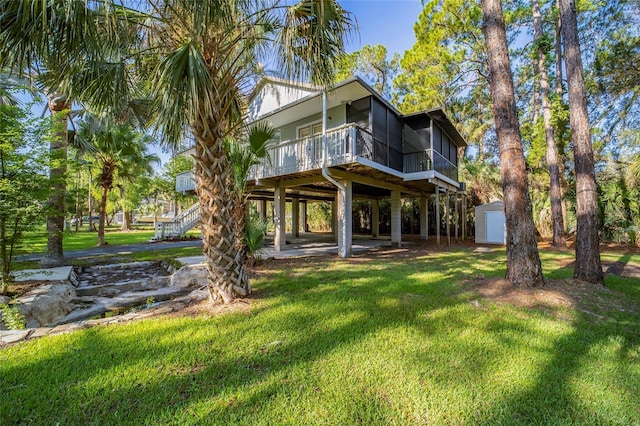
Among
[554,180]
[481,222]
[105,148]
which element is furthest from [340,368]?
[105,148]

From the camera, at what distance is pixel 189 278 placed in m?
6.46

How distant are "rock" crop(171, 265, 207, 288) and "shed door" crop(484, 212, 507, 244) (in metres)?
13.3

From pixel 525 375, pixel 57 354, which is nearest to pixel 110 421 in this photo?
pixel 57 354

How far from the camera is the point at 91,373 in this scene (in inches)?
102

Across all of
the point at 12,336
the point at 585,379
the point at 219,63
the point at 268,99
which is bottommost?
the point at 585,379

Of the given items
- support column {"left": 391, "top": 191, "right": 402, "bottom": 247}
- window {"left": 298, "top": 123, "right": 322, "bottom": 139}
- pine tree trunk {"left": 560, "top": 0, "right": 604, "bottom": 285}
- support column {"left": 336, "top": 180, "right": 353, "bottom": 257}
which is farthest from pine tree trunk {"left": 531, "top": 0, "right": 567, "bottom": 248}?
window {"left": 298, "top": 123, "right": 322, "bottom": 139}

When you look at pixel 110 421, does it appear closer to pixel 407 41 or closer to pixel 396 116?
pixel 396 116


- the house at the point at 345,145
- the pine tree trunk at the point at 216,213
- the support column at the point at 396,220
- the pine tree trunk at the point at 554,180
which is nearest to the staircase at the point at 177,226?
the house at the point at 345,145

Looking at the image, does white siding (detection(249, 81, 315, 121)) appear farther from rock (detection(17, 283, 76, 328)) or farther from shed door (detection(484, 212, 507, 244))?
shed door (detection(484, 212, 507, 244))

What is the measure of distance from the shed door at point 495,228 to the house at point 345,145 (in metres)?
2.21

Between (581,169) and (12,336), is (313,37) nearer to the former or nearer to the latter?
(581,169)

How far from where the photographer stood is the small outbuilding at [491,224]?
13852 mm

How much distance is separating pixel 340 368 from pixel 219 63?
4268mm

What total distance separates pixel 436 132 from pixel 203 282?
11880 mm
